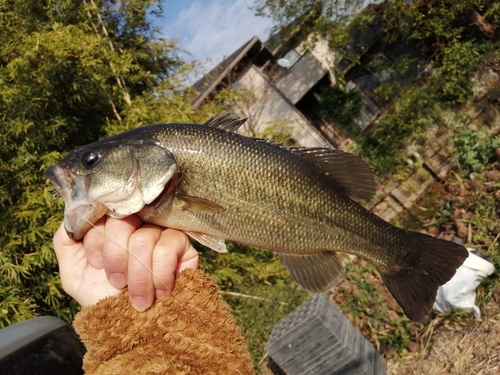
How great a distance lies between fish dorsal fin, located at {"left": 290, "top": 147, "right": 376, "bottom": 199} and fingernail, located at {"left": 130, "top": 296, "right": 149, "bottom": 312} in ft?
3.70

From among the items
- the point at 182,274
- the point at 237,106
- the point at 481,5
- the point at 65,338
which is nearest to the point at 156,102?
the point at 65,338

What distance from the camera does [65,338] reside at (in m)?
2.51

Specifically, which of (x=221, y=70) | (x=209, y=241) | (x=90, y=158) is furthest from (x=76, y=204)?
(x=221, y=70)

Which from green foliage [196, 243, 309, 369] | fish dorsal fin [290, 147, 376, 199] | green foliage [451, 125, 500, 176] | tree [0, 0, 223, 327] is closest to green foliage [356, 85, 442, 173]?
green foliage [451, 125, 500, 176]

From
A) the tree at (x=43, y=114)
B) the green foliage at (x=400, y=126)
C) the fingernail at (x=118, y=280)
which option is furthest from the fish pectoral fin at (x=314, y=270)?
the green foliage at (x=400, y=126)

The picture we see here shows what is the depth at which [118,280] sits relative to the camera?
1536 mm

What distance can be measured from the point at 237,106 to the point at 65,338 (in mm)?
7728

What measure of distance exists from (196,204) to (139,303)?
51cm

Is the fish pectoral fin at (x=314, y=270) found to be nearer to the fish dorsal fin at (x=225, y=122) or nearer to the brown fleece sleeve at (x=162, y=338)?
the brown fleece sleeve at (x=162, y=338)

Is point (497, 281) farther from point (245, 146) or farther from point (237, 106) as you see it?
point (237, 106)

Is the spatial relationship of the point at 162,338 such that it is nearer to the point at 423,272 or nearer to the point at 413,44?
the point at 423,272

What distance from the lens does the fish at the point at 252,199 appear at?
1.70 metres

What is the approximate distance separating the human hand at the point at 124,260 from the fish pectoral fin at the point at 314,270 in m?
0.57

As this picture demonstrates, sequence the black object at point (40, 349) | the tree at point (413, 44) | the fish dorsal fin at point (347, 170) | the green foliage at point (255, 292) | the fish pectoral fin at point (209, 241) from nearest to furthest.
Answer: the fish pectoral fin at point (209, 241)
the black object at point (40, 349)
the fish dorsal fin at point (347, 170)
the green foliage at point (255, 292)
the tree at point (413, 44)
